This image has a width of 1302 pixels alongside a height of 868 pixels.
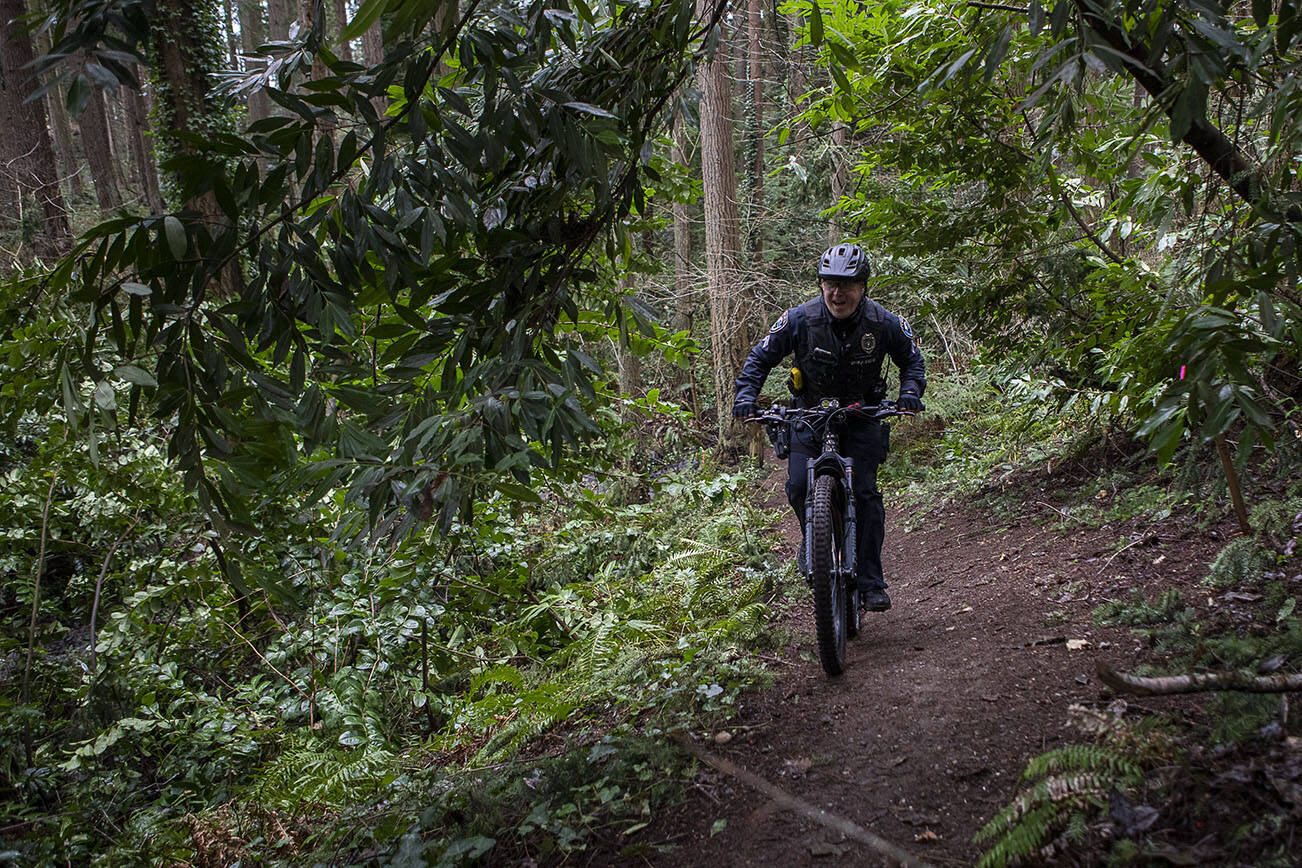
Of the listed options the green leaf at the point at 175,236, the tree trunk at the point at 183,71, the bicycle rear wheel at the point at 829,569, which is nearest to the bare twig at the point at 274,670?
the bicycle rear wheel at the point at 829,569

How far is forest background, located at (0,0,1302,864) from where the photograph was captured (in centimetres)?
223

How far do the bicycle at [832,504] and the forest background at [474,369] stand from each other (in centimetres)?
61

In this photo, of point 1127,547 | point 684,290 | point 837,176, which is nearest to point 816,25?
point 1127,547

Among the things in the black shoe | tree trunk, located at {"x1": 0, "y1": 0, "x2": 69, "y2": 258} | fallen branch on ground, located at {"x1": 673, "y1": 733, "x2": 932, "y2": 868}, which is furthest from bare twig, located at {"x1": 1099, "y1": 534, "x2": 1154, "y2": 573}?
tree trunk, located at {"x1": 0, "y1": 0, "x2": 69, "y2": 258}

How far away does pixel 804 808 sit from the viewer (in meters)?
3.07

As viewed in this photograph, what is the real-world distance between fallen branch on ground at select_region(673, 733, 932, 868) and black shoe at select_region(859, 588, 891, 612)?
171 cm

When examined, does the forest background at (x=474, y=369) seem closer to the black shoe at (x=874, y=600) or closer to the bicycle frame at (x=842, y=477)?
the black shoe at (x=874, y=600)

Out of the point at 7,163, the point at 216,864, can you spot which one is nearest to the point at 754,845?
the point at 216,864

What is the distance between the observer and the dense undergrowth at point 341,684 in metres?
3.51

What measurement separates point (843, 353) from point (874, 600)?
4.98 ft

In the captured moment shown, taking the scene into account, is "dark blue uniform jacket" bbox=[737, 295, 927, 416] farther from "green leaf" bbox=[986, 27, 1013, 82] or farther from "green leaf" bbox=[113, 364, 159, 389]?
"green leaf" bbox=[113, 364, 159, 389]

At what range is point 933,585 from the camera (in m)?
6.55

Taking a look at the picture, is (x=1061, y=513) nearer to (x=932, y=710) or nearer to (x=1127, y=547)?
(x=1127, y=547)

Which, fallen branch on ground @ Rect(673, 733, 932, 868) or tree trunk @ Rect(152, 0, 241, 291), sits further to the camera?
tree trunk @ Rect(152, 0, 241, 291)
